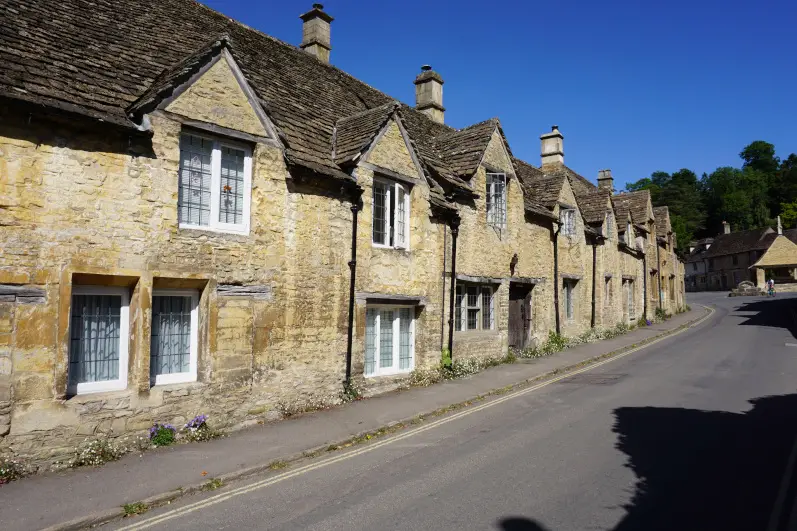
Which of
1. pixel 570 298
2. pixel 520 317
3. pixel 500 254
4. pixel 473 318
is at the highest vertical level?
pixel 500 254

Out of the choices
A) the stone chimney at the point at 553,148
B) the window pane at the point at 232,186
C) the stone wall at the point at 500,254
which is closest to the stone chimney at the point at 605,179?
the stone chimney at the point at 553,148

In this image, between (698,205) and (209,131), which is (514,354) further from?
(698,205)

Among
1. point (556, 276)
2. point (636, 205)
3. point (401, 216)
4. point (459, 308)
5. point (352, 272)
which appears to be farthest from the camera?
point (636, 205)

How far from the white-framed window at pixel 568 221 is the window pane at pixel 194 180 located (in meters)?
16.1

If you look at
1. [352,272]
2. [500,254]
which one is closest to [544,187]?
[500,254]

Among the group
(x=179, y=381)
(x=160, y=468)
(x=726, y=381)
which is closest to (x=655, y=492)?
A: (x=160, y=468)

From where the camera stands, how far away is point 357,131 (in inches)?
487

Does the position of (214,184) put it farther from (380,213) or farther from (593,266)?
(593,266)

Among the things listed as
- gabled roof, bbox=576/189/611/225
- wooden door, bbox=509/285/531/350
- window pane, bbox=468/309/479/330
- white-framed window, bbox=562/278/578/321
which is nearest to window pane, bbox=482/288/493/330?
window pane, bbox=468/309/479/330

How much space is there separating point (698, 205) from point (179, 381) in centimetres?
11242

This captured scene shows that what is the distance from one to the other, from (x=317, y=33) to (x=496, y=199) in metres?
8.73

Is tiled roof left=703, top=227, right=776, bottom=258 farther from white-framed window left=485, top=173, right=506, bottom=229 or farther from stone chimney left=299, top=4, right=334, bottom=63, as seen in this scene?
stone chimney left=299, top=4, right=334, bottom=63

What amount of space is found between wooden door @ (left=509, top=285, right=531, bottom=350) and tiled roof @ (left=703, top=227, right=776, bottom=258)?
7067 cm

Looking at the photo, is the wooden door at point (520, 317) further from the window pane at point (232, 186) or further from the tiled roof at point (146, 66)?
the window pane at point (232, 186)
